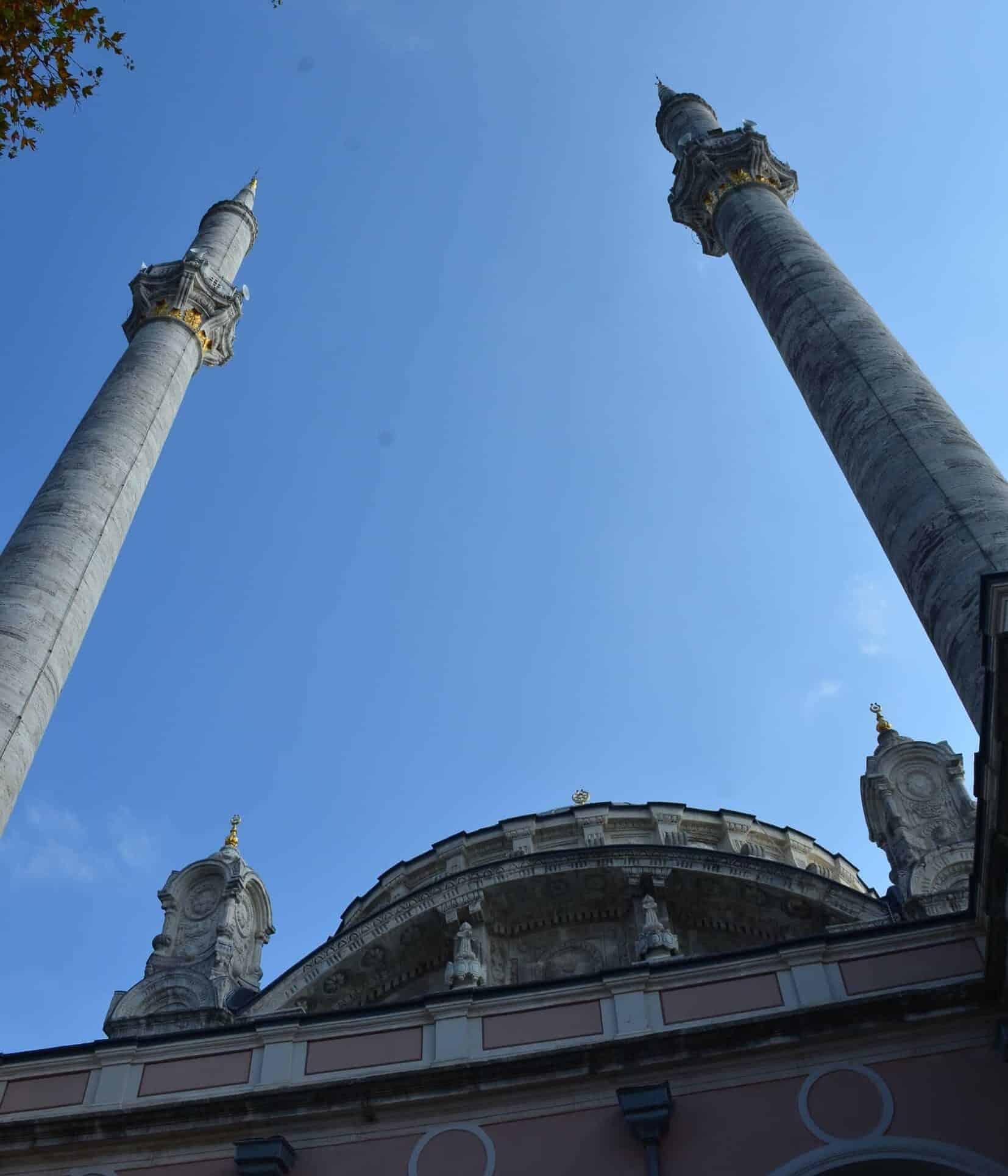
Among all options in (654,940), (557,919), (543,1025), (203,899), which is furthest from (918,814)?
(203,899)

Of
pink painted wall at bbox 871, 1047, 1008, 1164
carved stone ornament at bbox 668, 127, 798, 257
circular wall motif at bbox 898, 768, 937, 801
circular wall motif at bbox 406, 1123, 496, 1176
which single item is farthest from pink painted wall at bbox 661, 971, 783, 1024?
carved stone ornament at bbox 668, 127, 798, 257

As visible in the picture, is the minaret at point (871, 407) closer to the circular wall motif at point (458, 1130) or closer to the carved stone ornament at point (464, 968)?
the circular wall motif at point (458, 1130)

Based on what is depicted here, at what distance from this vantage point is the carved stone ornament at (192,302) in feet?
106

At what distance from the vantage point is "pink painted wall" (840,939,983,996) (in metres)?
14.0

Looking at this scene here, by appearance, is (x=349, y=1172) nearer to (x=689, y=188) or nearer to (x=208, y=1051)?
(x=208, y=1051)

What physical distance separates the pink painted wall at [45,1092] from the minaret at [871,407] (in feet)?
40.2

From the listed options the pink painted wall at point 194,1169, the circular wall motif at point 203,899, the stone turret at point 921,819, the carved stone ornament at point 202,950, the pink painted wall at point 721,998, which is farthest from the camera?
the circular wall motif at point 203,899

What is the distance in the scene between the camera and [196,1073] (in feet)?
50.1

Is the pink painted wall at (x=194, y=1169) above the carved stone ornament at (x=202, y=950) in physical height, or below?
below

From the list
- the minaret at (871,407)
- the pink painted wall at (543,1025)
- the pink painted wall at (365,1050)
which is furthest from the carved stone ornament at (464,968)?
the minaret at (871,407)

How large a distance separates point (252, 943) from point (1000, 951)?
58.4 ft

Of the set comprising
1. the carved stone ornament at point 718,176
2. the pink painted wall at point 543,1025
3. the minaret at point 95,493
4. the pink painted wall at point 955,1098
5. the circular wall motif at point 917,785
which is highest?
the carved stone ornament at point 718,176

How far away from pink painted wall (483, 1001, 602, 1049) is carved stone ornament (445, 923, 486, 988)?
7.95 meters

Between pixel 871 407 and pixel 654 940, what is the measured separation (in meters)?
10.7
